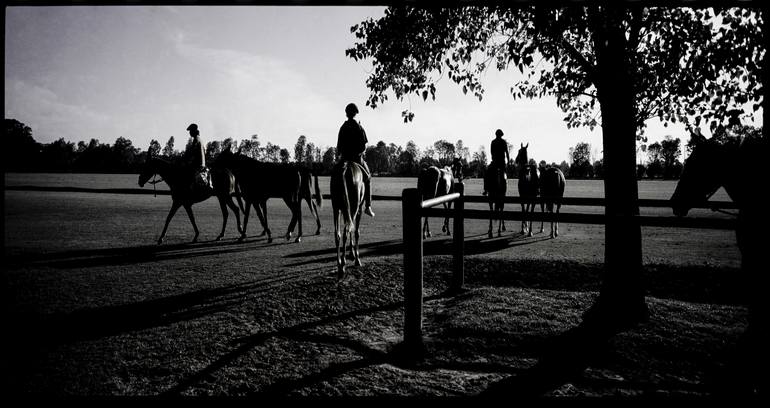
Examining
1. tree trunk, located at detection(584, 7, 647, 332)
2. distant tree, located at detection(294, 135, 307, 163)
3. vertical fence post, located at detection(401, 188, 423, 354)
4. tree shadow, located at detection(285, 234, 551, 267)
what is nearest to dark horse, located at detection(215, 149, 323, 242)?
tree shadow, located at detection(285, 234, 551, 267)

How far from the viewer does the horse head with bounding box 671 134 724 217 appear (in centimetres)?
385

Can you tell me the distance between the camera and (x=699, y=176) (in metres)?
3.96

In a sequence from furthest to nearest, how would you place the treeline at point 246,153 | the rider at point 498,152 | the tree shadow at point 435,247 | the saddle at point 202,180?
1. the treeline at point 246,153
2. the rider at point 498,152
3. the saddle at point 202,180
4. the tree shadow at point 435,247

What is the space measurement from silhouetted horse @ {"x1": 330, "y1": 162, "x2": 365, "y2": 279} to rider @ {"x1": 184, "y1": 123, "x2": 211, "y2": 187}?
18.7ft

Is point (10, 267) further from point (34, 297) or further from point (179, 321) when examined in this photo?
point (179, 321)

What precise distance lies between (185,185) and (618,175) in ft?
34.8

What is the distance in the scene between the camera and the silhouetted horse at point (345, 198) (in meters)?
7.14

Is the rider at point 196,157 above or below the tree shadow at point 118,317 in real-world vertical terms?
above

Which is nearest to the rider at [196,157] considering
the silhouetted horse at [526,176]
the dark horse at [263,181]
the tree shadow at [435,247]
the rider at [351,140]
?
the dark horse at [263,181]

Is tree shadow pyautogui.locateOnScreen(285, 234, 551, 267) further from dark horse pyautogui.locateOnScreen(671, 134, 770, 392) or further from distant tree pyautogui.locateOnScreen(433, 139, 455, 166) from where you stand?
distant tree pyautogui.locateOnScreen(433, 139, 455, 166)

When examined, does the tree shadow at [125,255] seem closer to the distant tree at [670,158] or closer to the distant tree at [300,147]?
the distant tree at [670,158]

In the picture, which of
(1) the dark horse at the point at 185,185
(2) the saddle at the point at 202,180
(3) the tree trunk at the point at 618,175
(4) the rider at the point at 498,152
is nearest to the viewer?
(3) the tree trunk at the point at 618,175

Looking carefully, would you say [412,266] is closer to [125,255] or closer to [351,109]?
[351,109]

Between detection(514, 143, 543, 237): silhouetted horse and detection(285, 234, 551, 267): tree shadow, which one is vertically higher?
detection(514, 143, 543, 237): silhouetted horse
